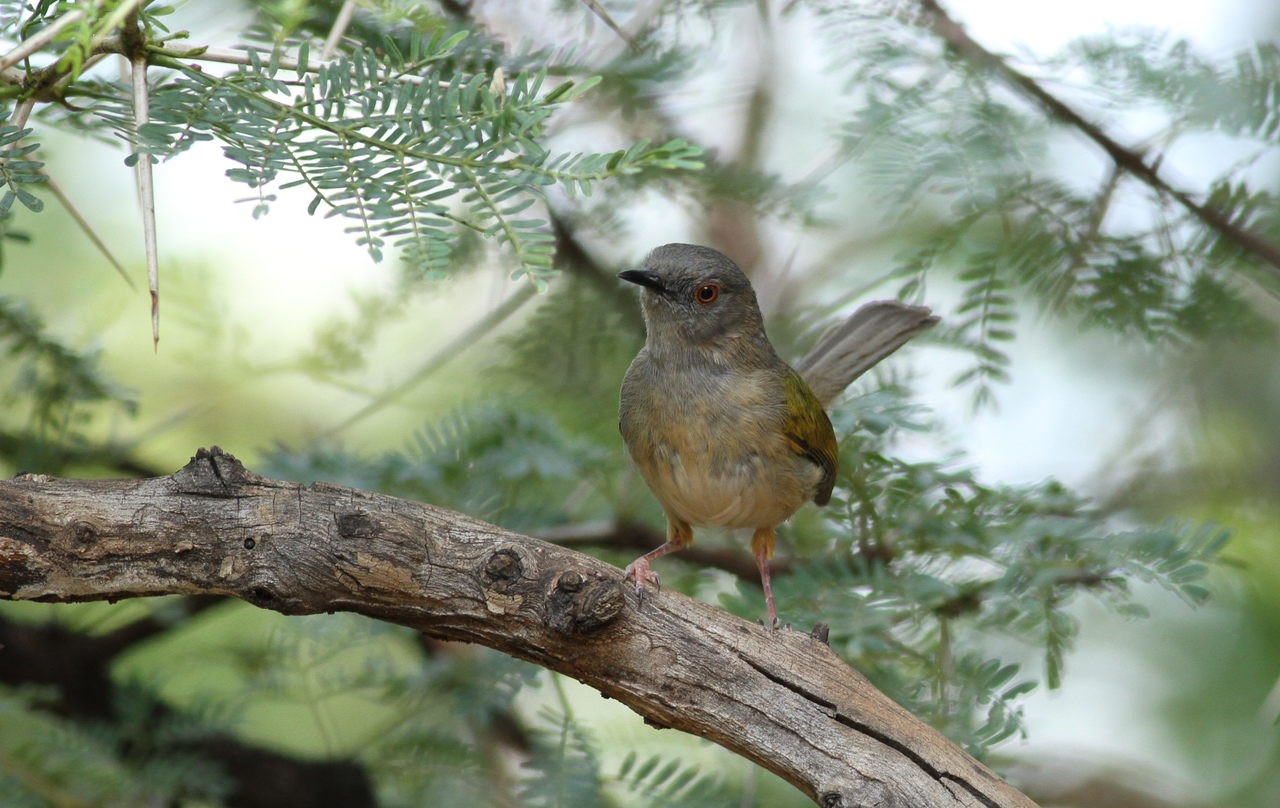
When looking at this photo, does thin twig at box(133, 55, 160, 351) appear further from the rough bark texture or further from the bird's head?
the bird's head

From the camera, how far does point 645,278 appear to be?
3949mm

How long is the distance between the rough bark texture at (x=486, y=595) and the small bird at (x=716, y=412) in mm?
1070

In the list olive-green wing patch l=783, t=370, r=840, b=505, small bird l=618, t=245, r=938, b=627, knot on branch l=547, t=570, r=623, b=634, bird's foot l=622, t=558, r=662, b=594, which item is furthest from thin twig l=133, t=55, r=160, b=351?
olive-green wing patch l=783, t=370, r=840, b=505

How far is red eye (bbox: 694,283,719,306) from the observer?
4.11 meters

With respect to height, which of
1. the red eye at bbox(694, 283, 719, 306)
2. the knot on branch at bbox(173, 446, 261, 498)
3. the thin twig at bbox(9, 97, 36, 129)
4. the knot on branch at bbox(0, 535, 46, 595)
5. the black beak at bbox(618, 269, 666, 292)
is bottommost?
the knot on branch at bbox(0, 535, 46, 595)

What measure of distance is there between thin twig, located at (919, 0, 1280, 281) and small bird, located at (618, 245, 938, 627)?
48.1 inches

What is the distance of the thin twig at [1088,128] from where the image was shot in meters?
4.08

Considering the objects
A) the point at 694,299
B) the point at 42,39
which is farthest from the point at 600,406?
the point at 42,39

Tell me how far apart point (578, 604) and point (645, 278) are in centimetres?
167

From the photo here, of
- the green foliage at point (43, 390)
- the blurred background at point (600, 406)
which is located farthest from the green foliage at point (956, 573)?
the green foliage at point (43, 390)

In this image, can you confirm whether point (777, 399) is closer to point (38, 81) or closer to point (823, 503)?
point (823, 503)

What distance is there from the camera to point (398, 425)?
6.34 meters

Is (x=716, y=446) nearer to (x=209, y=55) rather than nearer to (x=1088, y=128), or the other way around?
(x=1088, y=128)

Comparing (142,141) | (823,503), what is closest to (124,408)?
(142,141)
